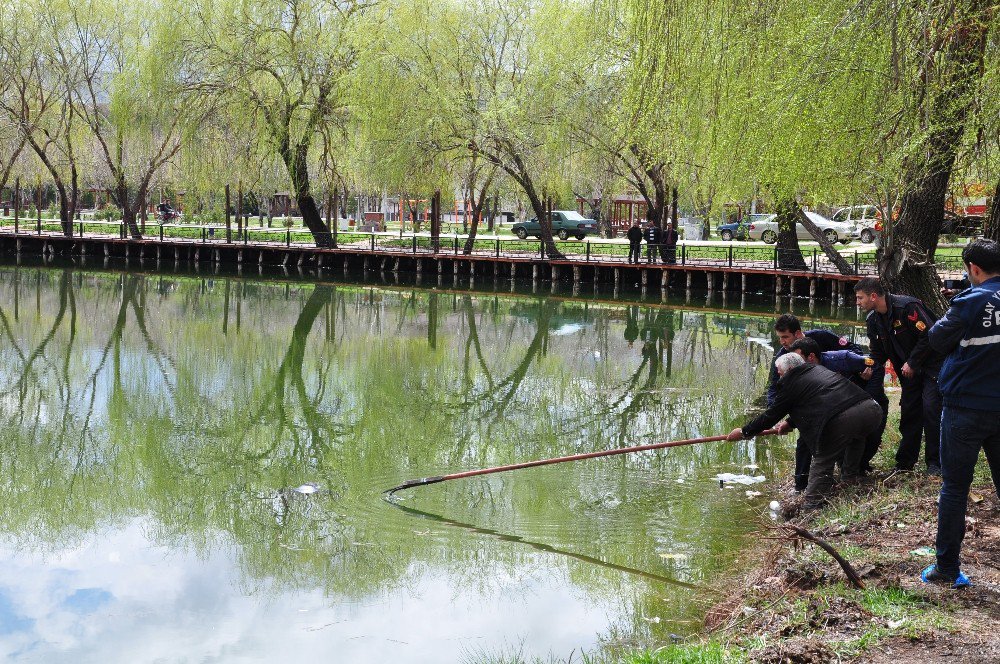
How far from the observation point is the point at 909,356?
779cm

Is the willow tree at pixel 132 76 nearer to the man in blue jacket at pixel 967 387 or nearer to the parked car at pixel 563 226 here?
the parked car at pixel 563 226

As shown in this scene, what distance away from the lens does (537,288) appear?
32625mm

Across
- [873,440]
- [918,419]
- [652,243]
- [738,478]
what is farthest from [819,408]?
[652,243]

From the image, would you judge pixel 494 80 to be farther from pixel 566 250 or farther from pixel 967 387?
pixel 967 387

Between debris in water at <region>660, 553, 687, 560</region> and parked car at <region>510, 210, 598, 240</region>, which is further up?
parked car at <region>510, 210, 598, 240</region>

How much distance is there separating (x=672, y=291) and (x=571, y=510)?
23.8 meters

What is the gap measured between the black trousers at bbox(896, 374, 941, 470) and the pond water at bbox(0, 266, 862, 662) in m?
1.23

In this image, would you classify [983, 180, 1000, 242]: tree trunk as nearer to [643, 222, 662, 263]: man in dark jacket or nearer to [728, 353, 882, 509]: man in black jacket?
[728, 353, 882, 509]: man in black jacket

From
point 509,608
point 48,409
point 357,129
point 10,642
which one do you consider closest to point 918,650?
point 509,608

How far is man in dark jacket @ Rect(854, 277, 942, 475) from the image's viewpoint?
7738mm

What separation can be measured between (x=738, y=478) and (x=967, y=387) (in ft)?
15.3

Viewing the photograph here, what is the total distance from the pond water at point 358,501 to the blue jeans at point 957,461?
176 centimetres

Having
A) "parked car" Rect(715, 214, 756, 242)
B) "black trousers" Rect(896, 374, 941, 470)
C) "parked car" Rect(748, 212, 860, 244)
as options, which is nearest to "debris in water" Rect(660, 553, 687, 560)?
"black trousers" Rect(896, 374, 941, 470)

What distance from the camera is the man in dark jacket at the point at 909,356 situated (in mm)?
7738
